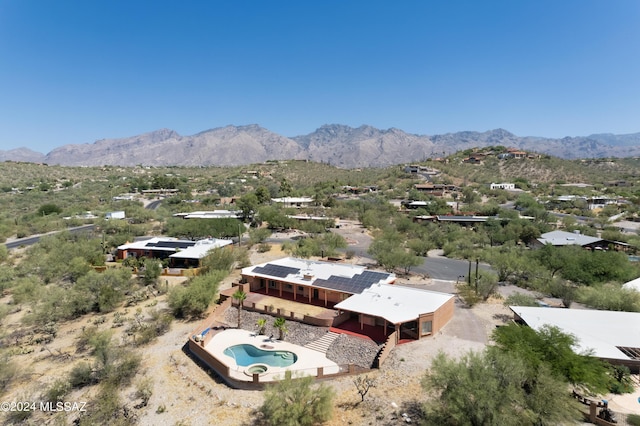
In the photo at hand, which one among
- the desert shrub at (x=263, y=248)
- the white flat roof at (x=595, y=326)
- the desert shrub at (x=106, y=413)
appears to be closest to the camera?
the desert shrub at (x=106, y=413)

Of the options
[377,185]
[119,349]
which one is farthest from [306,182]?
[119,349]

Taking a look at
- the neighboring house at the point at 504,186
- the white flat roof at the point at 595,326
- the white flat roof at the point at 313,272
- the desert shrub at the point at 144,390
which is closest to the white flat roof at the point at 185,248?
the white flat roof at the point at 313,272

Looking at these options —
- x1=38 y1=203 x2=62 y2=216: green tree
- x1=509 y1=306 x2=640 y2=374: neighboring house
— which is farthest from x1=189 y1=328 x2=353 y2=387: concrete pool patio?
x1=38 y1=203 x2=62 y2=216: green tree

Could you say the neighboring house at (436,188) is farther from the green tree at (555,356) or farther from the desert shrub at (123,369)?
the desert shrub at (123,369)

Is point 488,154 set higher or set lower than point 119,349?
higher

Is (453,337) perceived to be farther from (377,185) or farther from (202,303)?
(377,185)

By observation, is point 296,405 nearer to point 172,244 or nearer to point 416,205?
point 172,244

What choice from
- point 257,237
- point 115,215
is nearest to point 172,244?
point 257,237
